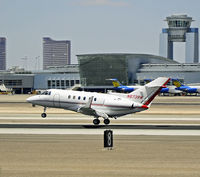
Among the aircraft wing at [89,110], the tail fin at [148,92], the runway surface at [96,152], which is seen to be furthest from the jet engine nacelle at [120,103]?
the runway surface at [96,152]

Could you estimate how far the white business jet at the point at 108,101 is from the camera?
48000 mm

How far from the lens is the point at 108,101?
49.1 m

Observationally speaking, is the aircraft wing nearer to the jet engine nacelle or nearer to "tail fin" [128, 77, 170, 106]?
the jet engine nacelle

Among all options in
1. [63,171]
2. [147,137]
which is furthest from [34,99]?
[63,171]

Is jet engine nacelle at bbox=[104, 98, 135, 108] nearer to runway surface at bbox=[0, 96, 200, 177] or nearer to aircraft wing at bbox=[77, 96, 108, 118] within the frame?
aircraft wing at bbox=[77, 96, 108, 118]

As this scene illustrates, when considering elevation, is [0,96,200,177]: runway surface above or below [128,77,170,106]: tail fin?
below

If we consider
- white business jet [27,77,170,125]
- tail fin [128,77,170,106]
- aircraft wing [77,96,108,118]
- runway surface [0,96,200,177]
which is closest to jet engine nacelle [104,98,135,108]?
white business jet [27,77,170,125]

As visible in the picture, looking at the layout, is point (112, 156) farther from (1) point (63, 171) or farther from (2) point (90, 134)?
(2) point (90, 134)

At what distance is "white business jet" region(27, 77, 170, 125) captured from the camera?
4800cm

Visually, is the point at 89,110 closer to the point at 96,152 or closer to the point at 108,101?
the point at 108,101

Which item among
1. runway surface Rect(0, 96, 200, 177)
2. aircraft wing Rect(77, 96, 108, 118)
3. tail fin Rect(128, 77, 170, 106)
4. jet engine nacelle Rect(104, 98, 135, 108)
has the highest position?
tail fin Rect(128, 77, 170, 106)

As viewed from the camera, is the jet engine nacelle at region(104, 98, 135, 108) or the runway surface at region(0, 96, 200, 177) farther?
the jet engine nacelle at region(104, 98, 135, 108)

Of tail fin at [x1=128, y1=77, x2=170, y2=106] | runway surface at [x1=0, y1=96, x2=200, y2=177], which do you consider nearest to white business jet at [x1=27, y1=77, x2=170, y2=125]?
tail fin at [x1=128, y1=77, x2=170, y2=106]

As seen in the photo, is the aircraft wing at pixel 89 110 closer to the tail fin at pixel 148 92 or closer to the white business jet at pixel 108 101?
the white business jet at pixel 108 101
